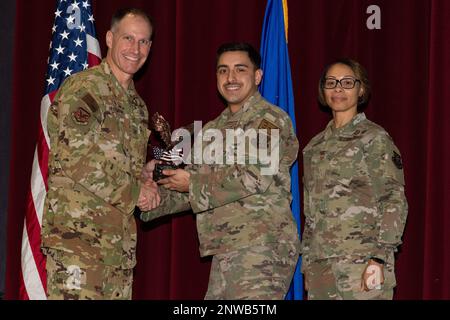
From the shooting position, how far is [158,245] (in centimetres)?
469

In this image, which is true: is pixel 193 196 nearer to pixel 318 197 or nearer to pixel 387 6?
pixel 318 197

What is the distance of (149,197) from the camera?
11.2ft

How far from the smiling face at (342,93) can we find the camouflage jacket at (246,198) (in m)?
0.35

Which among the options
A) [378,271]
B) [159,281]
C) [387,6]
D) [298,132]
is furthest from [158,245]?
[387,6]

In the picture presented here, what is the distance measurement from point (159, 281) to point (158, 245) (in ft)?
0.83

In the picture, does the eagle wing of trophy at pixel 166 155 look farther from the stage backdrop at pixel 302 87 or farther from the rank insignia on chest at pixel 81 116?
the stage backdrop at pixel 302 87

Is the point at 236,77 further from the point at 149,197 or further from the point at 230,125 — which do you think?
the point at 149,197

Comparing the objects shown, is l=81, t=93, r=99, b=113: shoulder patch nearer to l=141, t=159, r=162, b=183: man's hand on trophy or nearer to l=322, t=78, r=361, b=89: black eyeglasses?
l=141, t=159, r=162, b=183: man's hand on trophy

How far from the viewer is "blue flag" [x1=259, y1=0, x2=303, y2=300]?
4.33 metres

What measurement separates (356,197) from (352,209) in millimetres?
65

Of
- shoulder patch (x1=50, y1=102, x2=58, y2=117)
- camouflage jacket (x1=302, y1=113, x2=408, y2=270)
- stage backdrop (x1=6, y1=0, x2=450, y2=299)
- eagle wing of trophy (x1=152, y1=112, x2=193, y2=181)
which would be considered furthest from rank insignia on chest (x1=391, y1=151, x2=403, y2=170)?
shoulder patch (x1=50, y1=102, x2=58, y2=117)

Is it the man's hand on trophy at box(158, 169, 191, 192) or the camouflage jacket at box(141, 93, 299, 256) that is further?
the man's hand on trophy at box(158, 169, 191, 192)

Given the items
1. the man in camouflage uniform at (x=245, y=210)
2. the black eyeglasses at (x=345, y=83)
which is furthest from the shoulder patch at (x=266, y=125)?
the black eyeglasses at (x=345, y=83)

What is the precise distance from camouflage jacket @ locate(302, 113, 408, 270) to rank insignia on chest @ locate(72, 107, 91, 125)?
126 centimetres
